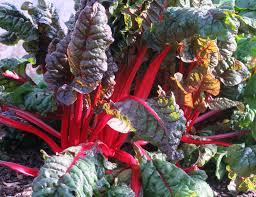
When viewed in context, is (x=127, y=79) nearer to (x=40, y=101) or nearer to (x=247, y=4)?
(x=40, y=101)

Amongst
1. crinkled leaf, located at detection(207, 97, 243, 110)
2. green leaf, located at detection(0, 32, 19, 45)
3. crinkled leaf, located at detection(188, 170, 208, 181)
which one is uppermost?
green leaf, located at detection(0, 32, 19, 45)

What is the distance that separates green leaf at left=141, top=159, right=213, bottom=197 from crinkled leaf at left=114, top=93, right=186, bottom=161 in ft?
0.17

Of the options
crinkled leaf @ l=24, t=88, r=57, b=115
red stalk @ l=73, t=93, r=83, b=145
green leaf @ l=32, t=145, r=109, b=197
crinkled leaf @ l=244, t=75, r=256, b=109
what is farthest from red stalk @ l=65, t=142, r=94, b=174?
crinkled leaf @ l=244, t=75, r=256, b=109

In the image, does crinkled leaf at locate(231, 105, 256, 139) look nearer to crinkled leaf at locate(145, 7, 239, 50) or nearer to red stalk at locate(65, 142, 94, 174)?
crinkled leaf at locate(145, 7, 239, 50)

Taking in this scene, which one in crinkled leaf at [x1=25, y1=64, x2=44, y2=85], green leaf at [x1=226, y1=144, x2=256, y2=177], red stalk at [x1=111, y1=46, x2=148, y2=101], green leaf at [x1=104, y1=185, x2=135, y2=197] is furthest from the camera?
crinkled leaf at [x1=25, y1=64, x2=44, y2=85]

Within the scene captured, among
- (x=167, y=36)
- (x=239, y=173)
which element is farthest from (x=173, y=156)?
(x=167, y=36)

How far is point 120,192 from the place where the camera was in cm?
140

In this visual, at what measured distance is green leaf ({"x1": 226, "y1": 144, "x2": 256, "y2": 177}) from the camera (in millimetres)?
1669

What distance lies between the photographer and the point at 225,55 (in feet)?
5.71

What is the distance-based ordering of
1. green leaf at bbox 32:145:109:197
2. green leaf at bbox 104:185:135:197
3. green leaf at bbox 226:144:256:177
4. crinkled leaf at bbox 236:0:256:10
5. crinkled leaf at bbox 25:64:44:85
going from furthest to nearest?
crinkled leaf at bbox 236:0:256:10
crinkled leaf at bbox 25:64:44:85
green leaf at bbox 226:144:256:177
green leaf at bbox 104:185:135:197
green leaf at bbox 32:145:109:197

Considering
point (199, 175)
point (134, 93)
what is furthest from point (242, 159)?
point (134, 93)

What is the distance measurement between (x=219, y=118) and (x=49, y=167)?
0.97 metres

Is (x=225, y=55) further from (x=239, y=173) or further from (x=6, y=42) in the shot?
(x=6, y=42)

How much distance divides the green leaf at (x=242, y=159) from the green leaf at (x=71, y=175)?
0.48m
